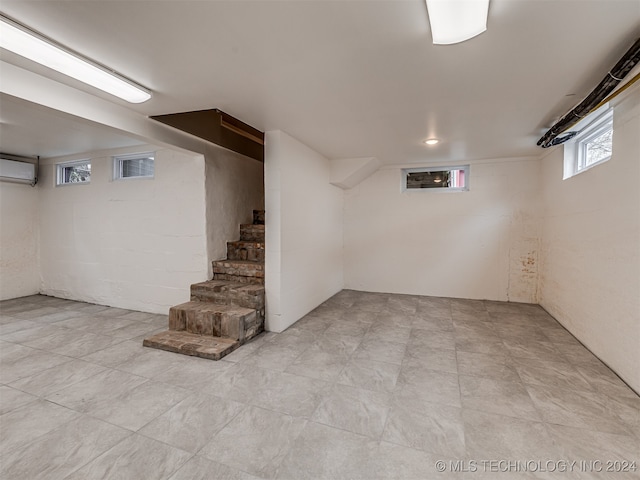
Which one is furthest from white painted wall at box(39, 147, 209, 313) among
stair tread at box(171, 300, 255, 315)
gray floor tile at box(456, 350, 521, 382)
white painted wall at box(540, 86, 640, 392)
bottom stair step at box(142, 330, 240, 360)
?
white painted wall at box(540, 86, 640, 392)

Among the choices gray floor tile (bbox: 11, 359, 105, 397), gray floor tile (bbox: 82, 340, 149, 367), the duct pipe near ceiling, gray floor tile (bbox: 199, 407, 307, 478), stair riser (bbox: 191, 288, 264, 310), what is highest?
the duct pipe near ceiling

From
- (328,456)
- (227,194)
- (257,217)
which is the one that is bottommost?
(328,456)

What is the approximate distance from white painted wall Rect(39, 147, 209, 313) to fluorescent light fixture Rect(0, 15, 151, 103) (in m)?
1.52

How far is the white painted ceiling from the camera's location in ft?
4.54

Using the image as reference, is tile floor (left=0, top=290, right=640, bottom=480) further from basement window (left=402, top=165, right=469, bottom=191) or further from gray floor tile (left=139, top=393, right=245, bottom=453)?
basement window (left=402, top=165, right=469, bottom=191)

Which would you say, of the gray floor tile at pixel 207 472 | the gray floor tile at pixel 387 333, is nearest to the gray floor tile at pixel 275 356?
the gray floor tile at pixel 387 333

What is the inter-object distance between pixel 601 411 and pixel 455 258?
300cm

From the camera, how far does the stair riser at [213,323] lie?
9.59 feet

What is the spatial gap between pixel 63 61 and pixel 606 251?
4265 mm

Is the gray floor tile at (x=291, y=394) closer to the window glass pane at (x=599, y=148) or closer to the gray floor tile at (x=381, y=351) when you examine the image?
the gray floor tile at (x=381, y=351)

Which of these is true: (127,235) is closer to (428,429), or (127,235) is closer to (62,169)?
(62,169)

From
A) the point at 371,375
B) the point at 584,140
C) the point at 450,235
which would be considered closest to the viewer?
the point at 371,375

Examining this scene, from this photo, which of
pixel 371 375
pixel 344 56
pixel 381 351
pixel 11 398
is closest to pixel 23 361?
pixel 11 398

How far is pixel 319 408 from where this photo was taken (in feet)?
6.31
